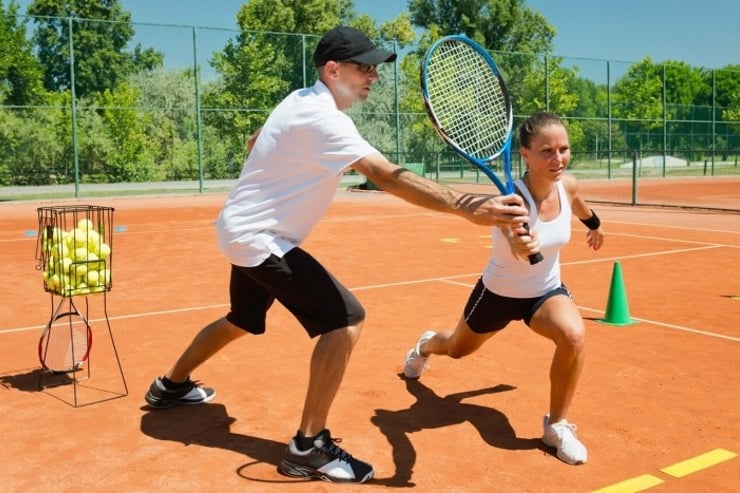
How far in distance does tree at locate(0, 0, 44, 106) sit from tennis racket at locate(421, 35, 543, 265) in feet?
72.3

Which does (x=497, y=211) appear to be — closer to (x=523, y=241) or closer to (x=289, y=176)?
(x=523, y=241)

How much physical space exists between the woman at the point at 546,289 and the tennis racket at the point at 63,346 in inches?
91.2

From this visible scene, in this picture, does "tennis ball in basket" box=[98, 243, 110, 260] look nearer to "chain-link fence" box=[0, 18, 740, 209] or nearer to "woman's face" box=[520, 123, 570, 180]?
"woman's face" box=[520, 123, 570, 180]

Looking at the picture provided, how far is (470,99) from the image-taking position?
4.12 m

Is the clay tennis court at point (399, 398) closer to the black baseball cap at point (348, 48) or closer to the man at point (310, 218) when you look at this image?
the man at point (310, 218)

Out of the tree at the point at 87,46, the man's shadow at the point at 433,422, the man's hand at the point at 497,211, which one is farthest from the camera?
the tree at the point at 87,46

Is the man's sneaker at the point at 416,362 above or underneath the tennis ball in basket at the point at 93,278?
underneath

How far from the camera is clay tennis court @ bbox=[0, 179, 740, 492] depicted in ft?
11.4

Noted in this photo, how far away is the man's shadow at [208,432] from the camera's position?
371 centimetres

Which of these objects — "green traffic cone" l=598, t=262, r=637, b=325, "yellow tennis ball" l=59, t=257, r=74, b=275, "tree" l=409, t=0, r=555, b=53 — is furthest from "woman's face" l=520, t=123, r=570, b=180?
"tree" l=409, t=0, r=555, b=53

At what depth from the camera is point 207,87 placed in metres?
27.2

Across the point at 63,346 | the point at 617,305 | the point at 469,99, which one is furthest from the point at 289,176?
the point at 617,305

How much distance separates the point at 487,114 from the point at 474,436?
1.59m

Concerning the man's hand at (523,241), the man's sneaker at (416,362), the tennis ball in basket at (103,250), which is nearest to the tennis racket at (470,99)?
the man's hand at (523,241)
